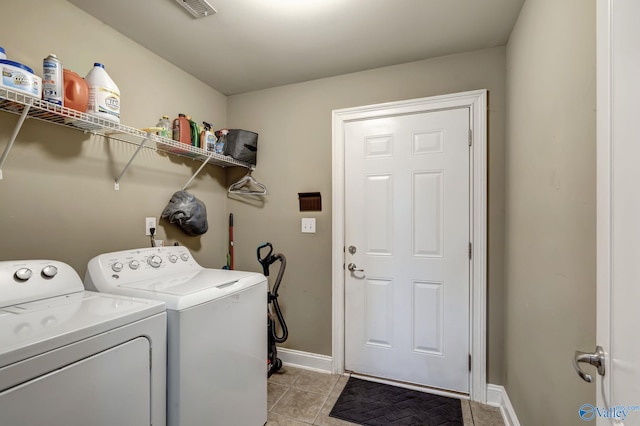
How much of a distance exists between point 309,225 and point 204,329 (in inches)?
50.3

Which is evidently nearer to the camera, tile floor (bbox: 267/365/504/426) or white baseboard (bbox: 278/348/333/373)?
tile floor (bbox: 267/365/504/426)

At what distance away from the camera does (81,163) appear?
1.58 m

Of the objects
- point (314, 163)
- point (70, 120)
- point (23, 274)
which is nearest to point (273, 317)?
point (314, 163)

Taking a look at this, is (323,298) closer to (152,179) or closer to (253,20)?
(152,179)

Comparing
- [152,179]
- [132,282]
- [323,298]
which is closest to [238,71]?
[152,179]

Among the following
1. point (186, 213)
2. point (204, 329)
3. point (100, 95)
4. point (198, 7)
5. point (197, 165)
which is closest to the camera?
point (204, 329)

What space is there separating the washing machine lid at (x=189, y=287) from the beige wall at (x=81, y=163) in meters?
0.47

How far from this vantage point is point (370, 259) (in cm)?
223

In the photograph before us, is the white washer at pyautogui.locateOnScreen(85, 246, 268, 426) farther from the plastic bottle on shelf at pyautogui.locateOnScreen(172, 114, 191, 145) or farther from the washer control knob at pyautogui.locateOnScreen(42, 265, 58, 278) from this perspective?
the plastic bottle on shelf at pyautogui.locateOnScreen(172, 114, 191, 145)

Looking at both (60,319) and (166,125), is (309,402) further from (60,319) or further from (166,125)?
(166,125)

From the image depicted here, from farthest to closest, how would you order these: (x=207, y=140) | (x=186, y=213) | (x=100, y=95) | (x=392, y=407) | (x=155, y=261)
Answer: (x=207, y=140) → (x=186, y=213) → (x=392, y=407) → (x=155, y=261) → (x=100, y=95)

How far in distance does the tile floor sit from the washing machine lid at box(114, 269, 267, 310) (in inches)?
37.0

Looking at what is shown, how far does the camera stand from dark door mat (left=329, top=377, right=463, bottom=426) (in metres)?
1.77

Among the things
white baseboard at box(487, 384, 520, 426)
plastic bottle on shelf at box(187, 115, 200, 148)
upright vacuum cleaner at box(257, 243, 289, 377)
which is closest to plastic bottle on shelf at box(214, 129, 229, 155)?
plastic bottle on shelf at box(187, 115, 200, 148)
